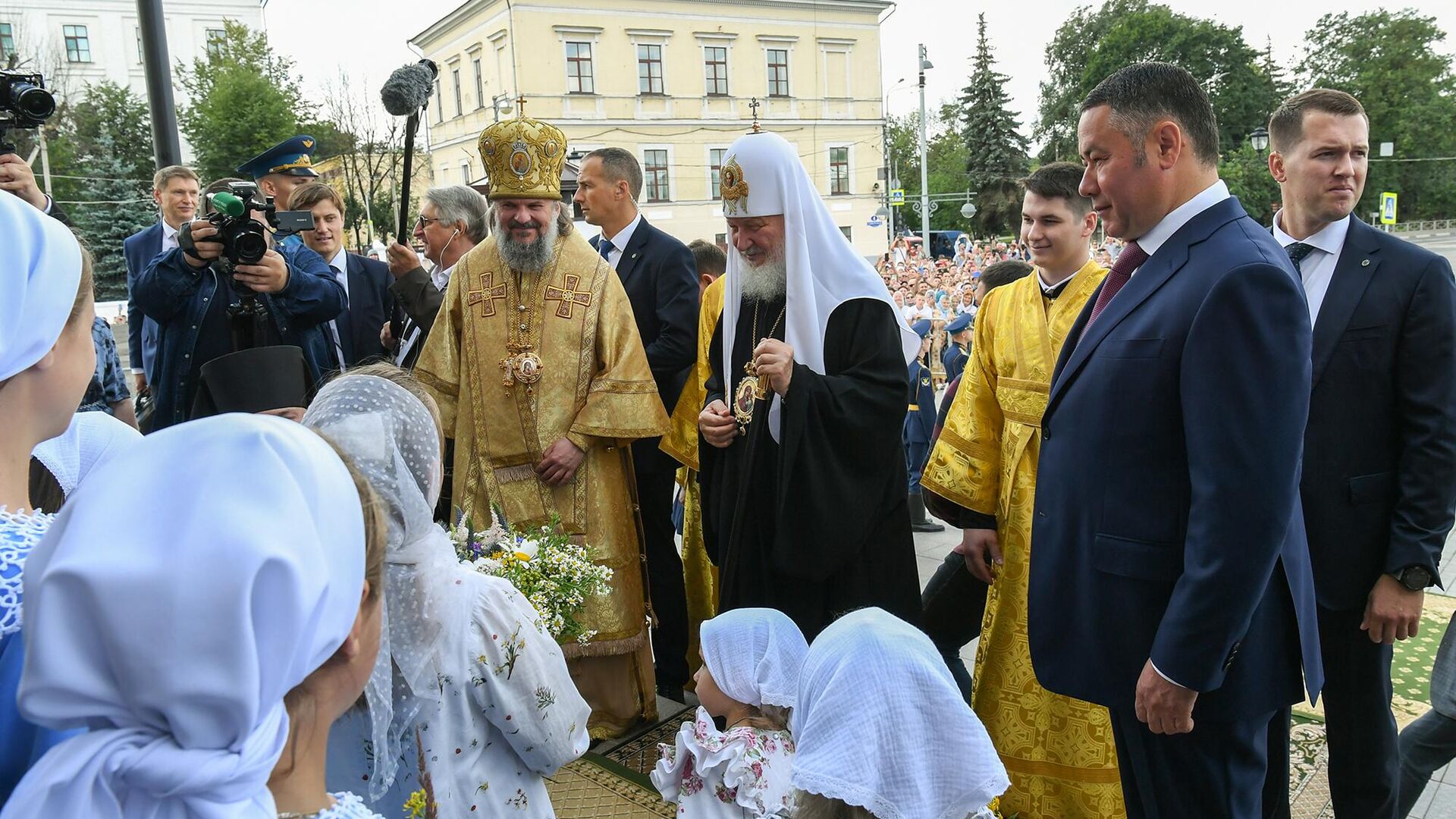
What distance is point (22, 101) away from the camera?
11.6 feet

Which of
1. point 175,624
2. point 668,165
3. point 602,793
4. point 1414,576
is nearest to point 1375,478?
point 1414,576

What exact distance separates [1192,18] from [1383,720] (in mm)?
61693

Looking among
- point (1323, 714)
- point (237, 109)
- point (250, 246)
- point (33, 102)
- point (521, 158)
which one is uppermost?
point (237, 109)

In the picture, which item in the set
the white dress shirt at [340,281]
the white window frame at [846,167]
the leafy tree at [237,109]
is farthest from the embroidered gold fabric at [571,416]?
the white window frame at [846,167]

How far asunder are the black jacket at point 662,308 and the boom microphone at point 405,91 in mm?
1265

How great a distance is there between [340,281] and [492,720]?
3.52 meters

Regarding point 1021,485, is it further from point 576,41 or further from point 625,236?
point 576,41

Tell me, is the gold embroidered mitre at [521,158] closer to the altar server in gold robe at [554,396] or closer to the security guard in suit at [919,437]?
the altar server in gold robe at [554,396]

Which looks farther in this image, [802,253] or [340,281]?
[340,281]

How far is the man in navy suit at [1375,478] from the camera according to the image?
2.86 metres

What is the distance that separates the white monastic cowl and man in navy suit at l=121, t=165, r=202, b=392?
3.20 meters

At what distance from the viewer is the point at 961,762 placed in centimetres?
182

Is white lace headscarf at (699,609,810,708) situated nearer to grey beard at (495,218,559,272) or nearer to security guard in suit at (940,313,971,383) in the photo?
grey beard at (495,218,559,272)

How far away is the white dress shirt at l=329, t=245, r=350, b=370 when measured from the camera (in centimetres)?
508
